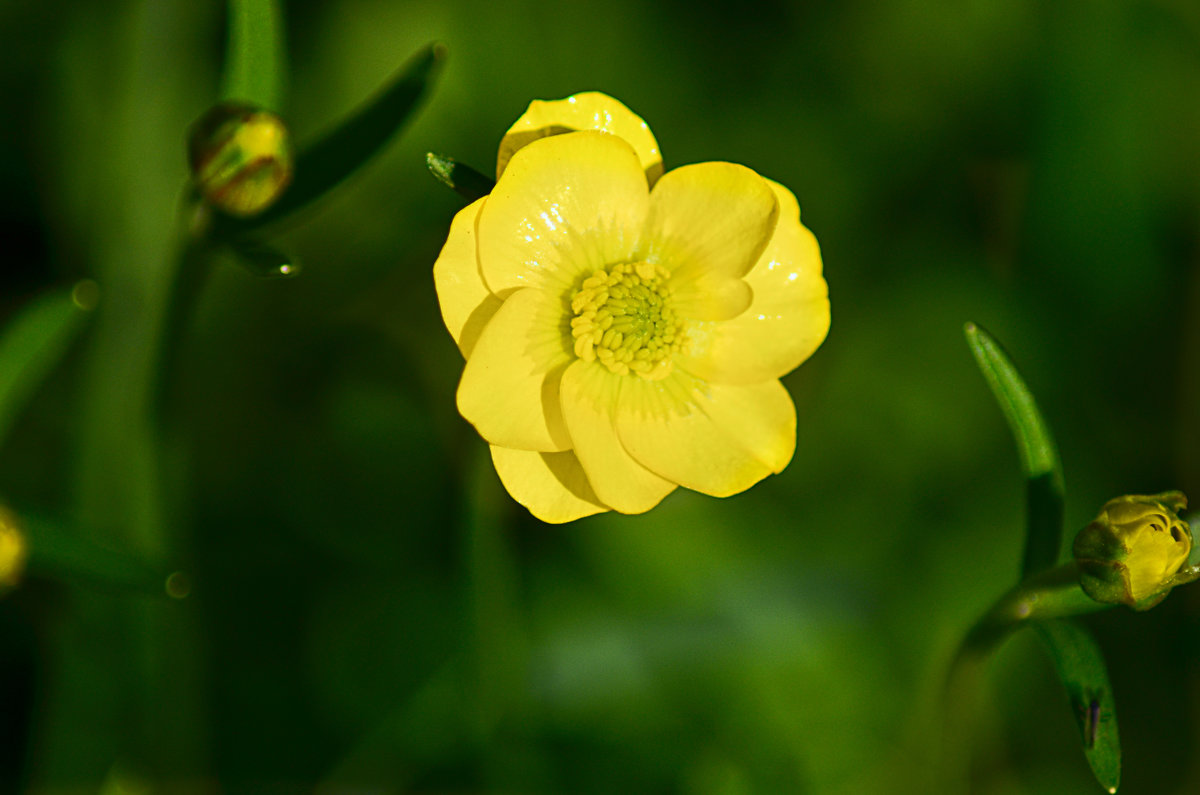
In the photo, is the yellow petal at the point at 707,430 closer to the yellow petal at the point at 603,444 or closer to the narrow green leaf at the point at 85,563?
the yellow petal at the point at 603,444

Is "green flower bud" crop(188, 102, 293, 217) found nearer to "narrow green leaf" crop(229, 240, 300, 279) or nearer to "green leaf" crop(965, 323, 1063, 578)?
"narrow green leaf" crop(229, 240, 300, 279)

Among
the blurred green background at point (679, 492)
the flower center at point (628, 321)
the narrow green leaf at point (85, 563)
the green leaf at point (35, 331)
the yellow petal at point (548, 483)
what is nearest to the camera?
the yellow petal at point (548, 483)

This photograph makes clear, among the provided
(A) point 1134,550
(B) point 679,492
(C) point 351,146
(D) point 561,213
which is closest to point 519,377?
(D) point 561,213

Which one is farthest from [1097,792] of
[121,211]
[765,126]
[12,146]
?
[12,146]

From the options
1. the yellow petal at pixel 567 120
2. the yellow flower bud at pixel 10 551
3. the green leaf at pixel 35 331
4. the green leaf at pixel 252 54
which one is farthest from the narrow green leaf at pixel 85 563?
the yellow petal at pixel 567 120

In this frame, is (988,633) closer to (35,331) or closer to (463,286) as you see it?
(463,286)

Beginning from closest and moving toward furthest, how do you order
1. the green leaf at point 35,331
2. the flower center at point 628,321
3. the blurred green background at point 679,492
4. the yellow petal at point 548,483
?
1. the yellow petal at point 548,483
2. the flower center at point 628,321
3. the green leaf at point 35,331
4. the blurred green background at point 679,492

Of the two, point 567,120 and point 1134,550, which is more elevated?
point 567,120
